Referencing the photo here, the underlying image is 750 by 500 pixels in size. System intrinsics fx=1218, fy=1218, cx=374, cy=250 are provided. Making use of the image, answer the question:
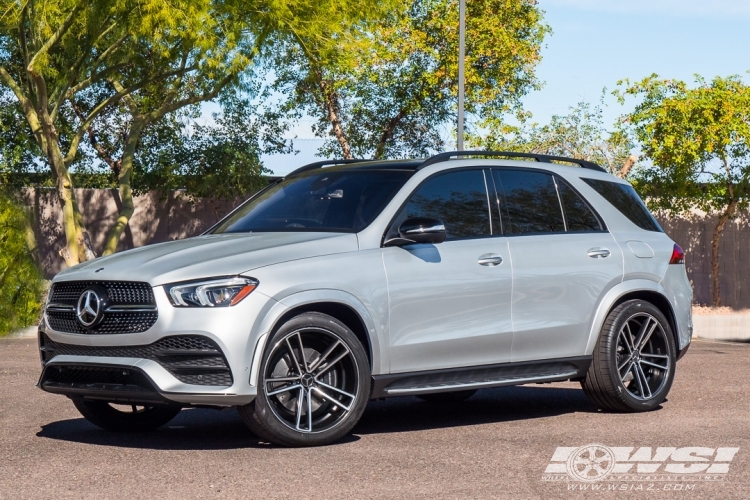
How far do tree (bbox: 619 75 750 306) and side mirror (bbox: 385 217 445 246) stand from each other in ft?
66.0

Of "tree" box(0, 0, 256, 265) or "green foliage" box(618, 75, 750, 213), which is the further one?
"green foliage" box(618, 75, 750, 213)

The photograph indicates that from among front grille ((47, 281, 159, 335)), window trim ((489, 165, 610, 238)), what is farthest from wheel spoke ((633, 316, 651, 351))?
front grille ((47, 281, 159, 335))

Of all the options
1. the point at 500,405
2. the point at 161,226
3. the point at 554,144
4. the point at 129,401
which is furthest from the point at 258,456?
the point at 554,144

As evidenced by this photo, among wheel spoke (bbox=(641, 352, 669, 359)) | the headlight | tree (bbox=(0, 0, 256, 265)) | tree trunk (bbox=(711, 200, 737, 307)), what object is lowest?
tree trunk (bbox=(711, 200, 737, 307))

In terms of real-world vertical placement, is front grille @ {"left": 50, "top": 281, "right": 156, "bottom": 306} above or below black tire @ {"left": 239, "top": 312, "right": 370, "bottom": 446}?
above

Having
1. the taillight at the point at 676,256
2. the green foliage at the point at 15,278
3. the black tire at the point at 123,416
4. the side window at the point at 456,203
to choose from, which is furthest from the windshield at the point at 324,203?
the green foliage at the point at 15,278

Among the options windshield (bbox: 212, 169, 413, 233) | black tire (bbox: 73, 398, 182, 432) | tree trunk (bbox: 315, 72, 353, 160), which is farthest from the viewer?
tree trunk (bbox: 315, 72, 353, 160)

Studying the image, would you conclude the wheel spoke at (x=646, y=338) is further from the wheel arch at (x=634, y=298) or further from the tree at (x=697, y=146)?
the tree at (x=697, y=146)

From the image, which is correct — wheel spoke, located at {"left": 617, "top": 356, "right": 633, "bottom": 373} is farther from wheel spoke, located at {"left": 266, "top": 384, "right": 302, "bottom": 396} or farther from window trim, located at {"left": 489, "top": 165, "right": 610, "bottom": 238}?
wheel spoke, located at {"left": 266, "top": 384, "right": 302, "bottom": 396}

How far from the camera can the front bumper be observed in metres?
6.68

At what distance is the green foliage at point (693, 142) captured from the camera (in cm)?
2692

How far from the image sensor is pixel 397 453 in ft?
22.9

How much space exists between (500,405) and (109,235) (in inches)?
709

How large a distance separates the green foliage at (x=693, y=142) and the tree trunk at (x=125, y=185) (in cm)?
1106
